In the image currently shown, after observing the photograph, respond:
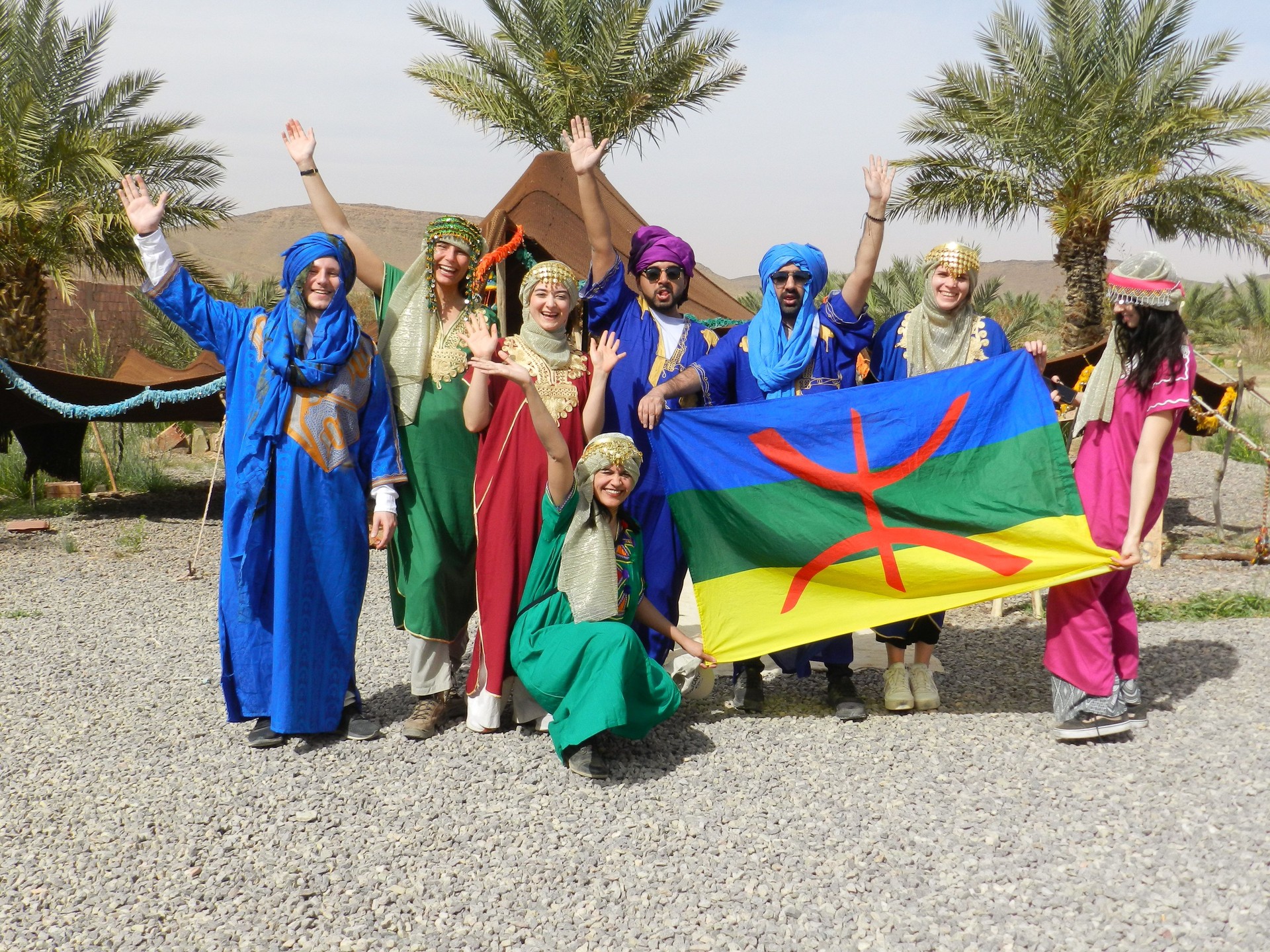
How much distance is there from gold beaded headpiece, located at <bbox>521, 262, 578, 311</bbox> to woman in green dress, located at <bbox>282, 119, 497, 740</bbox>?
0.17m

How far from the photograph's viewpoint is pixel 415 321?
3695 millimetres

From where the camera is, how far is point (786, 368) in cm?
384

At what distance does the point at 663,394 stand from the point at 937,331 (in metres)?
1.08

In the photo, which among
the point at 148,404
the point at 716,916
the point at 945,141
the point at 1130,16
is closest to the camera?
the point at 716,916

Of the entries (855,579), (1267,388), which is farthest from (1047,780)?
(1267,388)

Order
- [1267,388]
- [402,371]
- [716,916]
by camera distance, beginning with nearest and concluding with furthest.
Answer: [716,916] < [402,371] < [1267,388]

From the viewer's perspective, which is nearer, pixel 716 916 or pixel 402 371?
pixel 716 916

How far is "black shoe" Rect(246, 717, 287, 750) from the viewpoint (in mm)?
3602

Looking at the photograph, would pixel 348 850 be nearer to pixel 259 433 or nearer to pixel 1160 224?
pixel 259 433

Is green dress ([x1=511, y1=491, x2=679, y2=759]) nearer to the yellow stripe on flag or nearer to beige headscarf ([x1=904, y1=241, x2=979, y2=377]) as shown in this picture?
the yellow stripe on flag

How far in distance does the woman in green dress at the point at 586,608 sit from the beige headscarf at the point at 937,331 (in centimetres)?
123

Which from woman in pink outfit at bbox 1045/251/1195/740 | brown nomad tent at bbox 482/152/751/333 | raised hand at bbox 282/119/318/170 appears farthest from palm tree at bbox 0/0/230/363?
woman in pink outfit at bbox 1045/251/1195/740

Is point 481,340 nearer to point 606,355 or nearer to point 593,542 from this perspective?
point 606,355

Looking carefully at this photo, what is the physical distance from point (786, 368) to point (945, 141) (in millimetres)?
9184
